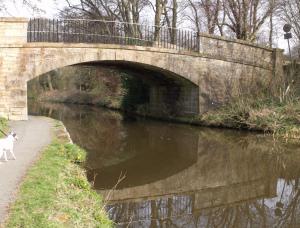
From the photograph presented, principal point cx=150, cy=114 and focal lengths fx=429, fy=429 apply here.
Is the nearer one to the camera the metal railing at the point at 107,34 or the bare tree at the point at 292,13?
the metal railing at the point at 107,34

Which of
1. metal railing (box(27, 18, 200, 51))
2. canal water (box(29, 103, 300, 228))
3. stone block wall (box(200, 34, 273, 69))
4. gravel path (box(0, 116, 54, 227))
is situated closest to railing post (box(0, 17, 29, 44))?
metal railing (box(27, 18, 200, 51))

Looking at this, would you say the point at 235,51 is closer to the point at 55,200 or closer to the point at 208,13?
the point at 208,13

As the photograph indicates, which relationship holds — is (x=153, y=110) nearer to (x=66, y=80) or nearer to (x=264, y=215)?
(x=264, y=215)

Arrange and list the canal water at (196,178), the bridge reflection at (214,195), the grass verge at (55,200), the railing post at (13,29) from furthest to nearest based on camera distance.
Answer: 1. the railing post at (13,29)
2. the canal water at (196,178)
3. the bridge reflection at (214,195)
4. the grass verge at (55,200)

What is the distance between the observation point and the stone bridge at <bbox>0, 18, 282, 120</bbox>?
14.7 m

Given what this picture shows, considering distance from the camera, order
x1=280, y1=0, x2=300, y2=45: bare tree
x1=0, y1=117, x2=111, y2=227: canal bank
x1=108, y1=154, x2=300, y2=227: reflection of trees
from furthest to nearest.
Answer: x1=280, y1=0, x2=300, y2=45: bare tree → x1=108, y1=154, x2=300, y2=227: reflection of trees → x1=0, y1=117, x2=111, y2=227: canal bank

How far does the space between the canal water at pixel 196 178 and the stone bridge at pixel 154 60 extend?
286 centimetres

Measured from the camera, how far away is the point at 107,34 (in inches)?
698

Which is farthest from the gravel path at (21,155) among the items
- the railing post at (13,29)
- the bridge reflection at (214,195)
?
the railing post at (13,29)

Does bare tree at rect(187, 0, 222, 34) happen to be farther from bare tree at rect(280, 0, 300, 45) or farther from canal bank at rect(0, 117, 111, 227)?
canal bank at rect(0, 117, 111, 227)

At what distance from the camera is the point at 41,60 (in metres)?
15.0

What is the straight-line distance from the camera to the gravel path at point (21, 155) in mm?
5207

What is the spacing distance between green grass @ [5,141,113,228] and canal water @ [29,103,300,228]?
1.83 ft

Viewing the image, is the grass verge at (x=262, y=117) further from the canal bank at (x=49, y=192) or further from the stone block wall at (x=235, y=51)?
the canal bank at (x=49, y=192)
